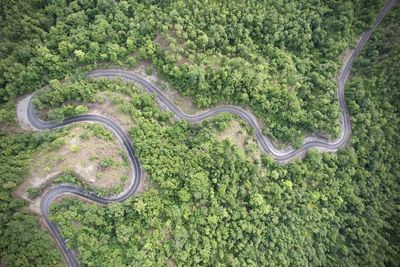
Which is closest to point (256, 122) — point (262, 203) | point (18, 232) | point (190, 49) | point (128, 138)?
point (262, 203)

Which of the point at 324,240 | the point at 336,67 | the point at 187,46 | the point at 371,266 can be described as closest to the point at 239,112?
the point at 187,46

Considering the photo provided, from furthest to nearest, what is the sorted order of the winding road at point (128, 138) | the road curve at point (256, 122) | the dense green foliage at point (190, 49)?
the road curve at point (256, 122) < the dense green foliage at point (190, 49) < the winding road at point (128, 138)

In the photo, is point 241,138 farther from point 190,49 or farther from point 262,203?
point 190,49

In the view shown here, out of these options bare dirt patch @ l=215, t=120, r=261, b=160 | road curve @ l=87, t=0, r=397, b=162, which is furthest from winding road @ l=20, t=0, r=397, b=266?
bare dirt patch @ l=215, t=120, r=261, b=160

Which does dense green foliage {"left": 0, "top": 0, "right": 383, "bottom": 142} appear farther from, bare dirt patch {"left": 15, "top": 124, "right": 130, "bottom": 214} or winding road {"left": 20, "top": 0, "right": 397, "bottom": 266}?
bare dirt patch {"left": 15, "top": 124, "right": 130, "bottom": 214}

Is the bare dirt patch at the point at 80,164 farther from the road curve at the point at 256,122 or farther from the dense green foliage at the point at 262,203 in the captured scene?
the road curve at the point at 256,122

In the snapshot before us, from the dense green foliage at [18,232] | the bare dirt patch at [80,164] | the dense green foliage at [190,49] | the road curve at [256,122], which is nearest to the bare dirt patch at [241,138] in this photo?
the road curve at [256,122]
